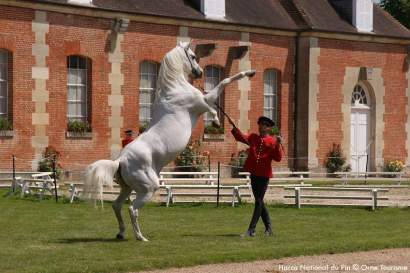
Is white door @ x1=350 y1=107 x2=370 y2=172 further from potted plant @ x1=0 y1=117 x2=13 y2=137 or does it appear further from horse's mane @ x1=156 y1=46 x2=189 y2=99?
horse's mane @ x1=156 y1=46 x2=189 y2=99

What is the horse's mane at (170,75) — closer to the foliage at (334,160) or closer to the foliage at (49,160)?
the foliage at (49,160)

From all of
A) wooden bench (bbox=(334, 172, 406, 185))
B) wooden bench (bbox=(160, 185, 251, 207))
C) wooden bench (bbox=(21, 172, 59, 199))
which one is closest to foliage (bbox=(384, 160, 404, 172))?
wooden bench (bbox=(334, 172, 406, 185))

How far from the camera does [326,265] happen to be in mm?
12250

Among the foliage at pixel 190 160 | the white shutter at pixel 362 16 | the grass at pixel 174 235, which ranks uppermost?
the white shutter at pixel 362 16

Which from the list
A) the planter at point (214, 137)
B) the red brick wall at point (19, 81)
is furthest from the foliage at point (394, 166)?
the red brick wall at point (19, 81)

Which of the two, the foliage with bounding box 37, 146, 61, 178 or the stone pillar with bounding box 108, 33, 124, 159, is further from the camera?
the stone pillar with bounding box 108, 33, 124, 159

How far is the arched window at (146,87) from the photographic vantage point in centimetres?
3095

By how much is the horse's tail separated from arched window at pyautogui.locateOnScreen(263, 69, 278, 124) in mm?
20178

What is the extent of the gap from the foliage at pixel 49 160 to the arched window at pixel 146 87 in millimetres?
3508

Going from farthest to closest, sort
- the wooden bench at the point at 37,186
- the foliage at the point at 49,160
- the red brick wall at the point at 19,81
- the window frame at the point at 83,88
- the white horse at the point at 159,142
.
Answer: the window frame at the point at 83,88 < the foliage at the point at 49,160 < the red brick wall at the point at 19,81 < the wooden bench at the point at 37,186 < the white horse at the point at 159,142

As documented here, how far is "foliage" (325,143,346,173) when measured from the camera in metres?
35.2

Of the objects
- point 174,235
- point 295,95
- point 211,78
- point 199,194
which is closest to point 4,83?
point 211,78

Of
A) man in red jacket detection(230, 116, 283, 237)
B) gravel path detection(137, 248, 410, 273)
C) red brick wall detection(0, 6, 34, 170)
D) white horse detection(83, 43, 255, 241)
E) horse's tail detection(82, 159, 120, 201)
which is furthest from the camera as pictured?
red brick wall detection(0, 6, 34, 170)

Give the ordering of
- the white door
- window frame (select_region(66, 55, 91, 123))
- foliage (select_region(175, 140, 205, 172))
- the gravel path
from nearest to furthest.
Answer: the gravel path < window frame (select_region(66, 55, 91, 123)) < foliage (select_region(175, 140, 205, 172)) < the white door
